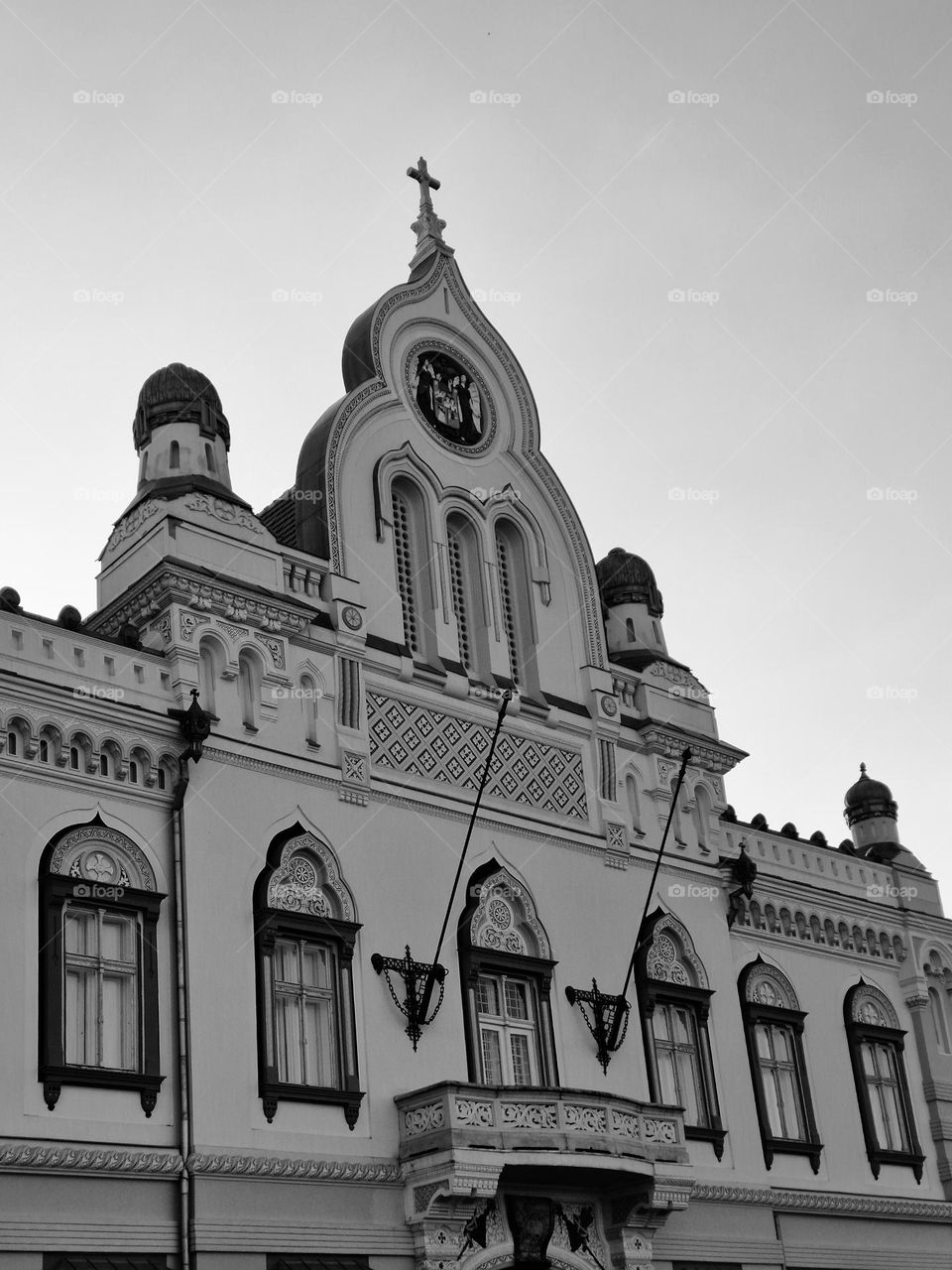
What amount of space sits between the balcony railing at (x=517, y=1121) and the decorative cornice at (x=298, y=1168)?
1.39 ft

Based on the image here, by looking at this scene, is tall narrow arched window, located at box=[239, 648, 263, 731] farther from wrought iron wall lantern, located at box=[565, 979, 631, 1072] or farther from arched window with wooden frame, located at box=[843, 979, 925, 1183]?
arched window with wooden frame, located at box=[843, 979, 925, 1183]

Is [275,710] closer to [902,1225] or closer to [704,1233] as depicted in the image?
[704,1233]

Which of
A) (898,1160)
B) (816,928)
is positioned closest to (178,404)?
(816,928)

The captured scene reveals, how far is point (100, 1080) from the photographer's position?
20.5 meters

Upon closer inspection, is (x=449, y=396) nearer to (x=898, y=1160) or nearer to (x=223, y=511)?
(x=223, y=511)

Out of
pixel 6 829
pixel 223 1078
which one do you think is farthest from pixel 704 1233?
pixel 6 829

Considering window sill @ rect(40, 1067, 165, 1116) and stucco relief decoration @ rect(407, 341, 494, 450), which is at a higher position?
stucco relief decoration @ rect(407, 341, 494, 450)

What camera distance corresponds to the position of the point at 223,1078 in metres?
21.7

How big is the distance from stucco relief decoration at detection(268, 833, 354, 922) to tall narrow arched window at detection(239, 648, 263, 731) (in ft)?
6.07

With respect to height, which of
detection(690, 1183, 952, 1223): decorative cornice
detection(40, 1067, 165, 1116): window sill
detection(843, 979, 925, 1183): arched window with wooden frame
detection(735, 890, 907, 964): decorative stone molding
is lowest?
detection(690, 1183, 952, 1223): decorative cornice

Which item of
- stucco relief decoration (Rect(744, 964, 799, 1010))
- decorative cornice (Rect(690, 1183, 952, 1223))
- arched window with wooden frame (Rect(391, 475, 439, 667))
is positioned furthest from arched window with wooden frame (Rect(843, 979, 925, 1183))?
arched window with wooden frame (Rect(391, 475, 439, 667))

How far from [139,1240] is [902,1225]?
52.4 ft

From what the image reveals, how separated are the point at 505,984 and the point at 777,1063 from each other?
679cm

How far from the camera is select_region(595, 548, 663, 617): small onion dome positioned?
32.8m
